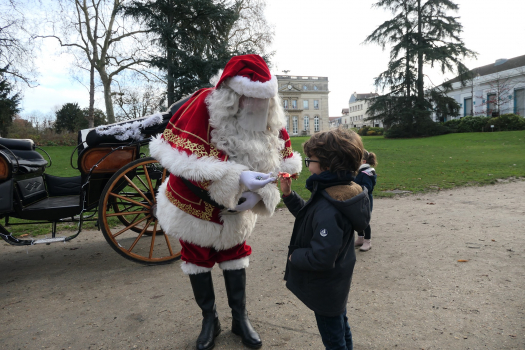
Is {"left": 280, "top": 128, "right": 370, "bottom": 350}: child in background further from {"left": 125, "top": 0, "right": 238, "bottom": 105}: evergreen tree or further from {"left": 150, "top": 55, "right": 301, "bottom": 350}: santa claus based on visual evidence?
{"left": 125, "top": 0, "right": 238, "bottom": 105}: evergreen tree

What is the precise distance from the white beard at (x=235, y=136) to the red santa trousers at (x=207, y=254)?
61 centimetres

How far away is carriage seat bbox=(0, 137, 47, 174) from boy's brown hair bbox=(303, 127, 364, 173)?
292 centimetres

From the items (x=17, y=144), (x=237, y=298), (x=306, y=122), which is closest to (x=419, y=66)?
(x=17, y=144)

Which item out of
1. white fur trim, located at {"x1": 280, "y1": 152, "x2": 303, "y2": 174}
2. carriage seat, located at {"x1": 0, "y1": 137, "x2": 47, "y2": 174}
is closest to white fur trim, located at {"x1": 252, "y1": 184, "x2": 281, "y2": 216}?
white fur trim, located at {"x1": 280, "y1": 152, "x2": 303, "y2": 174}

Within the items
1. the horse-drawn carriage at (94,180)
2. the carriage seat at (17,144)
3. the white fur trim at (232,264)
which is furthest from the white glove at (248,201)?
the carriage seat at (17,144)

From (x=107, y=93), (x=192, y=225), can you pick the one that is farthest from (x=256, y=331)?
(x=107, y=93)

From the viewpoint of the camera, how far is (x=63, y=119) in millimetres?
32906

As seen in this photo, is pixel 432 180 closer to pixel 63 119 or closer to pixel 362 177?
pixel 362 177

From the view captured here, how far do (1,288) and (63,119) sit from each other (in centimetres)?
3513

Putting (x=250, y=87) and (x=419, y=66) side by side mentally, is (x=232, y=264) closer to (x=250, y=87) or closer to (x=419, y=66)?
(x=250, y=87)

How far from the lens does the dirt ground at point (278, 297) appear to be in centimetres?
219

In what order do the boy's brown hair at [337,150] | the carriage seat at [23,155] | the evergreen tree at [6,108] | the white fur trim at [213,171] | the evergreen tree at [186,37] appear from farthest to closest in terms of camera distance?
the evergreen tree at [6,108] → the evergreen tree at [186,37] → the carriage seat at [23,155] → the white fur trim at [213,171] → the boy's brown hair at [337,150]

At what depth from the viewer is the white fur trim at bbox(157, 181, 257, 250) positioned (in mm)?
2051

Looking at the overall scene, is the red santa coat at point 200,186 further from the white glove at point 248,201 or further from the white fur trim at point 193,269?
the white fur trim at point 193,269
